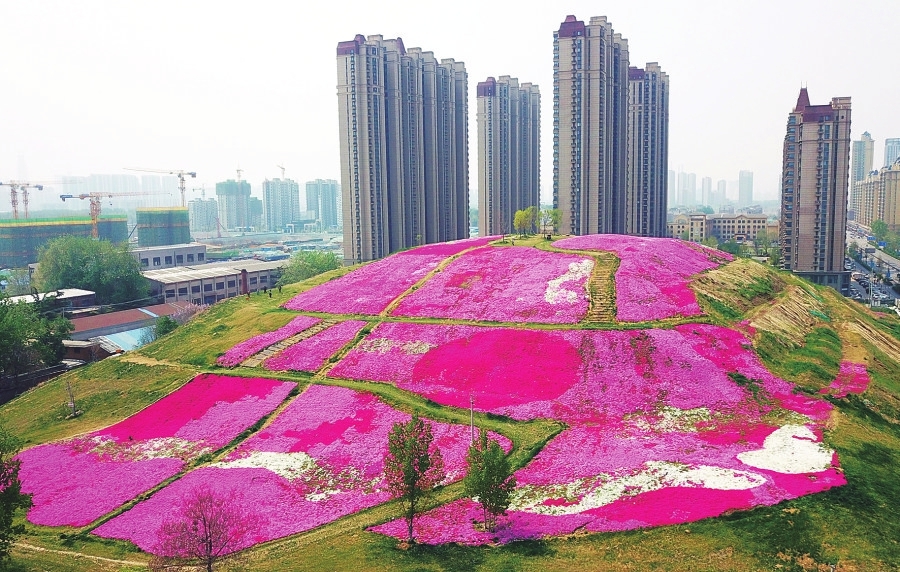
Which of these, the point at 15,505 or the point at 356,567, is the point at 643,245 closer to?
the point at 356,567

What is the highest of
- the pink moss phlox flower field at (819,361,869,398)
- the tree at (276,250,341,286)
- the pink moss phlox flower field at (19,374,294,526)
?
the tree at (276,250,341,286)

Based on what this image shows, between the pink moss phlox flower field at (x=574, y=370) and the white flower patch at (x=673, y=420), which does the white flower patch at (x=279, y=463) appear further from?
the white flower patch at (x=673, y=420)

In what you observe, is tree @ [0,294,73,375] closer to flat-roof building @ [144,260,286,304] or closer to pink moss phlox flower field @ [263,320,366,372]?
pink moss phlox flower field @ [263,320,366,372]

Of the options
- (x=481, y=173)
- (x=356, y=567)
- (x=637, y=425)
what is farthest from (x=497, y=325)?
(x=481, y=173)

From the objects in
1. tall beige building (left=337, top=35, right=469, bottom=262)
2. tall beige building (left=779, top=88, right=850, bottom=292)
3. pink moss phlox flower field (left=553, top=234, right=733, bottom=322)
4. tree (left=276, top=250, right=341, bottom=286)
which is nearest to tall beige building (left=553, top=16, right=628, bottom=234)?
tall beige building (left=337, top=35, right=469, bottom=262)

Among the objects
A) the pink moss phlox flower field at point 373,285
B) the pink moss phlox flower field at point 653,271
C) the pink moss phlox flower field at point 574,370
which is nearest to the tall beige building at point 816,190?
the pink moss phlox flower field at point 653,271

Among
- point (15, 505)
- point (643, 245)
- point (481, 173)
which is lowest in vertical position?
point (15, 505)
